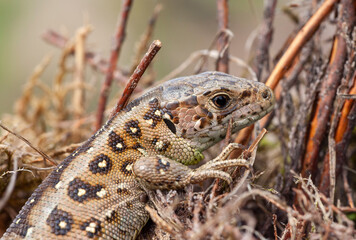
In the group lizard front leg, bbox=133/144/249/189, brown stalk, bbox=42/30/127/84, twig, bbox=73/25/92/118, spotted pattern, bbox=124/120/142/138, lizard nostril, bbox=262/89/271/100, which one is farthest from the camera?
twig, bbox=73/25/92/118

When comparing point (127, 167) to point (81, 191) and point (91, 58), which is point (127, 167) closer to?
point (81, 191)

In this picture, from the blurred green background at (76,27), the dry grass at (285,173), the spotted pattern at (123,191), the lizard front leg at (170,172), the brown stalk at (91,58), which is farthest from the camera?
the blurred green background at (76,27)

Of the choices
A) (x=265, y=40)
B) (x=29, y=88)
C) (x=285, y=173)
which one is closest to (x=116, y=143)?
(x=285, y=173)

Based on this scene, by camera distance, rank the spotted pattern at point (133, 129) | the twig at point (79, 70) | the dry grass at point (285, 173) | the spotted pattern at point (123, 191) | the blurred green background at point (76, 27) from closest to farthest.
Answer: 1. the dry grass at point (285, 173)
2. the spotted pattern at point (123, 191)
3. the spotted pattern at point (133, 129)
4. the twig at point (79, 70)
5. the blurred green background at point (76, 27)

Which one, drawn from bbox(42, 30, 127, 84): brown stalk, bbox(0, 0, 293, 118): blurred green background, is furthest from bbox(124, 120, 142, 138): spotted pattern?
bbox(0, 0, 293, 118): blurred green background

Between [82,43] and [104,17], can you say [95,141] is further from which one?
[104,17]

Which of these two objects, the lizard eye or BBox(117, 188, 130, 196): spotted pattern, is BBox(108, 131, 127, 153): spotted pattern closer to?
BBox(117, 188, 130, 196): spotted pattern

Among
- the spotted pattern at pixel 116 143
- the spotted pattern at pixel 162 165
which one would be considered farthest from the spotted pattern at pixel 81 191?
the spotted pattern at pixel 162 165

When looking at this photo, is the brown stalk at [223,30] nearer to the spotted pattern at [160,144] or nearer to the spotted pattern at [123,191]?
the spotted pattern at [160,144]
